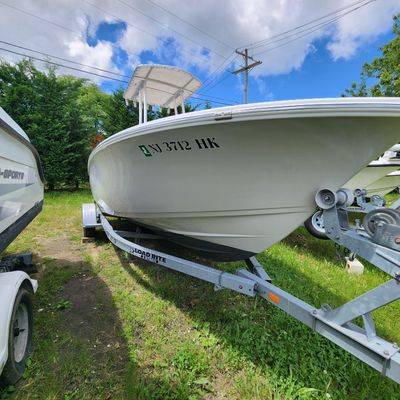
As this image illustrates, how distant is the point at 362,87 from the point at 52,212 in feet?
77.0

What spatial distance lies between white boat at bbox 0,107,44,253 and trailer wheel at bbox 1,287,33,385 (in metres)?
0.44

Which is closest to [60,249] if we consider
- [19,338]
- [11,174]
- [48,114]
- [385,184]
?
[11,174]

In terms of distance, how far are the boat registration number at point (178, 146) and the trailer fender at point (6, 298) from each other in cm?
144

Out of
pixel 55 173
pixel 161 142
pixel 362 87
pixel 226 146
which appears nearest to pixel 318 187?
pixel 226 146

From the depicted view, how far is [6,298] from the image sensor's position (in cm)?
169

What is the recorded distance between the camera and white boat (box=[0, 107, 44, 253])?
2.02 m

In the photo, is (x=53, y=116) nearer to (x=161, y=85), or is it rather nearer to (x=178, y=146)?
(x=161, y=85)

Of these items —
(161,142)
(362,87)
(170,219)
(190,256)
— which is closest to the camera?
(161,142)

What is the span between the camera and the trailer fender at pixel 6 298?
151cm

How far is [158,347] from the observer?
83.0 inches

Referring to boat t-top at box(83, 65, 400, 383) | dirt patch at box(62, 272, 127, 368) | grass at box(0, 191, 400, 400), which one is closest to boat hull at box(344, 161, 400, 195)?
grass at box(0, 191, 400, 400)

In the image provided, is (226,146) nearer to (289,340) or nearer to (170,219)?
(170,219)

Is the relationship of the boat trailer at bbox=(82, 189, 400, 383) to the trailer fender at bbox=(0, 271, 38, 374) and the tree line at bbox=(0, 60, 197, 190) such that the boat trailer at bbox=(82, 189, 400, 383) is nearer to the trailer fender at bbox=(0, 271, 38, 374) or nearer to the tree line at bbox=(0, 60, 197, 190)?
the trailer fender at bbox=(0, 271, 38, 374)

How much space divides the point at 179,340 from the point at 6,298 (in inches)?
52.5
